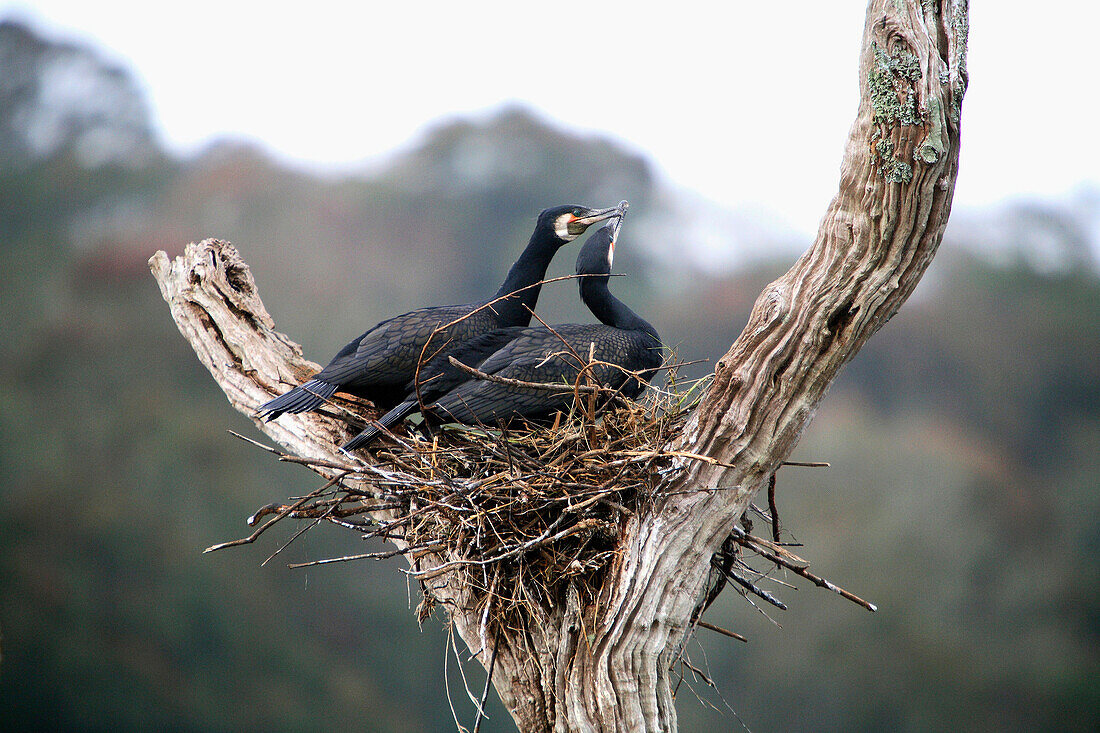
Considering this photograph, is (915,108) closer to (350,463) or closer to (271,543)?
(350,463)

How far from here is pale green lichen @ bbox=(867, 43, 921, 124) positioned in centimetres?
134

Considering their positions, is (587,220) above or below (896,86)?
below

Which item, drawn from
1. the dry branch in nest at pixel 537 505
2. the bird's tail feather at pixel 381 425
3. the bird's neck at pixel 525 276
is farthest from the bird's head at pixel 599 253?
the bird's tail feather at pixel 381 425

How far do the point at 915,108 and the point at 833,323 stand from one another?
0.39 metres

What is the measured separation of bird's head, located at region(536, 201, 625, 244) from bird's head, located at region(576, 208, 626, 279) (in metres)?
0.05

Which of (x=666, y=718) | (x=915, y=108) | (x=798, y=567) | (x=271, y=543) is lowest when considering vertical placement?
(x=271, y=543)

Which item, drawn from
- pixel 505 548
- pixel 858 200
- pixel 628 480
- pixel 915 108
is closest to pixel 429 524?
pixel 505 548

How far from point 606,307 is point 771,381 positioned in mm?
852

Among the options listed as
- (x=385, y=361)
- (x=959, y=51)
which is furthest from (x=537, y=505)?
(x=959, y=51)

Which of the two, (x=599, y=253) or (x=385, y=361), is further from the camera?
(x=599, y=253)

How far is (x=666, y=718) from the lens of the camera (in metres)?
1.61

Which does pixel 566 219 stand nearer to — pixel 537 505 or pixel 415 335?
pixel 415 335

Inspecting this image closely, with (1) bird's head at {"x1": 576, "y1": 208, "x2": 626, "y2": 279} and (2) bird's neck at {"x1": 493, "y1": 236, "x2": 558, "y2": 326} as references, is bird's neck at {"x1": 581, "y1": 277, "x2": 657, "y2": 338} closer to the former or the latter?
(1) bird's head at {"x1": 576, "y1": 208, "x2": 626, "y2": 279}

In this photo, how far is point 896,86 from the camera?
1.35 m
